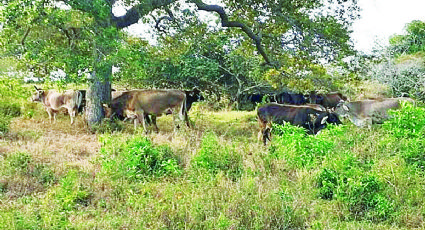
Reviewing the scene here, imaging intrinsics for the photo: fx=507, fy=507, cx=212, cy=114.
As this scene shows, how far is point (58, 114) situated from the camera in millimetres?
19688

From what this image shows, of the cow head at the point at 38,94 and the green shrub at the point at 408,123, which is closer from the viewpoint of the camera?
the green shrub at the point at 408,123

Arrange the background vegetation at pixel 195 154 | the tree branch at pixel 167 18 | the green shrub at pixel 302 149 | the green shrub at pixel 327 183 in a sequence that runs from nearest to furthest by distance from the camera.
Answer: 1. the background vegetation at pixel 195 154
2. the green shrub at pixel 327 183
3. the green shrub at pixel 302 149
4. the tree branch at pixel 167 18

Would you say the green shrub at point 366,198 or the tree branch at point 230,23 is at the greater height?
the tree branch at point 230,23

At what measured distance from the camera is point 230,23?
16.8 m

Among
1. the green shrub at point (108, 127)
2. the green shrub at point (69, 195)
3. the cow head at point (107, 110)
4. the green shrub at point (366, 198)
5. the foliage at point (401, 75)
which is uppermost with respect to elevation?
the foliage at point (401, 75)

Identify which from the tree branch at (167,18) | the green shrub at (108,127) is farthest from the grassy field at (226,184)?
the tree branch at (167,18)

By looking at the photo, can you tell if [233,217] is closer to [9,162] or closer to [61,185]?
[61,185]

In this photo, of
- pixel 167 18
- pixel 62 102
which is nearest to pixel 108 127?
pixel 62 102

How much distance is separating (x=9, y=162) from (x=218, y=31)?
11.1 metres

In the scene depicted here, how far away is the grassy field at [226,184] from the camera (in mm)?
6121

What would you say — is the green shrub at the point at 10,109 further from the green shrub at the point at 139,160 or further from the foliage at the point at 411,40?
the foliage at the point at 411,40

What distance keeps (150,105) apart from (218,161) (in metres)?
8.18

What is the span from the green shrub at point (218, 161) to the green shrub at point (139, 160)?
15.7 inches

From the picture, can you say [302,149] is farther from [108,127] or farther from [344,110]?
[344,110]
